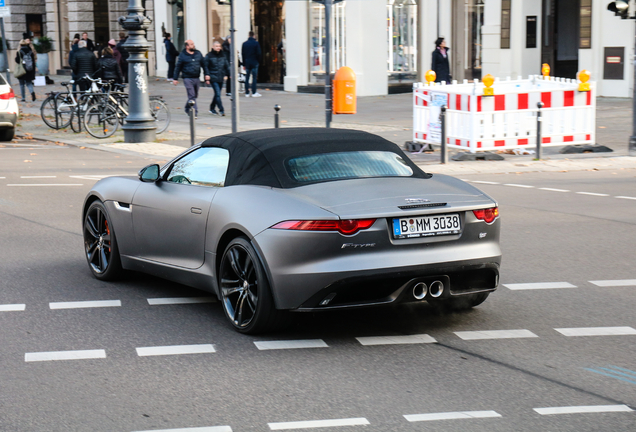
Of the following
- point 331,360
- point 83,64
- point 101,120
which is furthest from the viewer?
point 83,64

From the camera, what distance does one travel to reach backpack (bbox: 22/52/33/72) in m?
30.1

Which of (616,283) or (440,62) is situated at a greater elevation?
(440,62)

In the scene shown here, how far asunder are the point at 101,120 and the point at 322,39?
496 inches

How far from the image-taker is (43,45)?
1879 inches

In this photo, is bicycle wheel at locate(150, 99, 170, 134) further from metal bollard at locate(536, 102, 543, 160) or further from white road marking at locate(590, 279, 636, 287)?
white road marking at locate(590, 279, 636, 287)

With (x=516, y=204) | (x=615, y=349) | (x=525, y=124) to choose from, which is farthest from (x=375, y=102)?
(x=615, y=349)

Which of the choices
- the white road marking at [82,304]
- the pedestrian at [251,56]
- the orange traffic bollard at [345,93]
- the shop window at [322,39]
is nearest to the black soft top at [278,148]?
the white road marking at [82,304]

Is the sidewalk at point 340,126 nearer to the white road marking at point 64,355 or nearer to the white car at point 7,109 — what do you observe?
the white car at point 7,109

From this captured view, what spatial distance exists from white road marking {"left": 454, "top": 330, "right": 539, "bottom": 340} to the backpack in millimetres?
26377

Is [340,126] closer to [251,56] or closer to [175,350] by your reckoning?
[251,56]

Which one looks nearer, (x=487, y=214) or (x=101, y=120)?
(x=487, y=214)

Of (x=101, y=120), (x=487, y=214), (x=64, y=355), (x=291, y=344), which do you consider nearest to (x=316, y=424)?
(x=291, y=344)

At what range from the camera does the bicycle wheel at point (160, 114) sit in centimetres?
2114

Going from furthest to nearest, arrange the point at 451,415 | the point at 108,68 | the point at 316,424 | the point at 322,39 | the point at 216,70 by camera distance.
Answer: the point at 322,39, the point at 216,70, the point at 108,68, the point at 451,415, the point at 316,424
